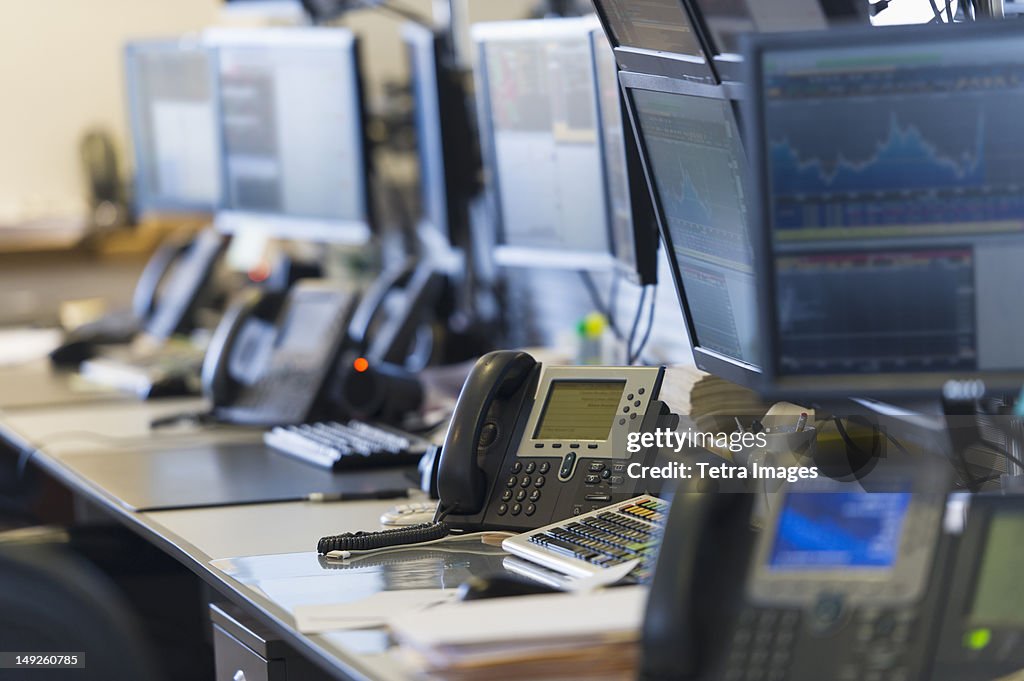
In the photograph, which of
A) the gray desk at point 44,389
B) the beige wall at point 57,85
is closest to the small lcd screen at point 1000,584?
the gray desk at point 44,389

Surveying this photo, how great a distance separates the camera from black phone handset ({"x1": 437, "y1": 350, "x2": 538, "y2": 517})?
1.47 m

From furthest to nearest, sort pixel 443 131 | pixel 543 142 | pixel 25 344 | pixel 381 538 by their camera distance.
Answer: pixel 25 344, pixel 443 131, pixel 543 142, pixel 381 538

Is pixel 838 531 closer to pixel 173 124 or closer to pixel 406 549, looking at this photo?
pixel 406 549

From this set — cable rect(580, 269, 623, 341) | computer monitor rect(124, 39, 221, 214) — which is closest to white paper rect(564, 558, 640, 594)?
cable rect(580, 269, 623, 341)

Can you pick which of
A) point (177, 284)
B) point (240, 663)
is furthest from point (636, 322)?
point (177, 284)

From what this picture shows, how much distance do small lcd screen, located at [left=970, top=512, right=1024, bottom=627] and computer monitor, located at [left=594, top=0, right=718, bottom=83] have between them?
20.3 inches

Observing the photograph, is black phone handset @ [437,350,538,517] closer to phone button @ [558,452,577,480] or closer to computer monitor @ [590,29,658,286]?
phone button @ [558,452,577,480]

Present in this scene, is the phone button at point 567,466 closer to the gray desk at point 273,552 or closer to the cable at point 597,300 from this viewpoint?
the gray desk at point 273,552

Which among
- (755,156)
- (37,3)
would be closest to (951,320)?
(755,156)

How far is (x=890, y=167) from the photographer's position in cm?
104

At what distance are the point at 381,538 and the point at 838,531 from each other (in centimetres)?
57

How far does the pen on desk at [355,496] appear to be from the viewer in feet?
5.65

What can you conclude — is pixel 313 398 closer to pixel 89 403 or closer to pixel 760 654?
pixel 89 403

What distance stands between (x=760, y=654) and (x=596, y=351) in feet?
3.92
